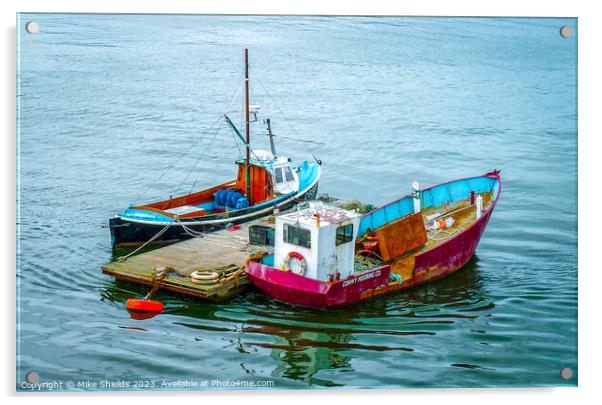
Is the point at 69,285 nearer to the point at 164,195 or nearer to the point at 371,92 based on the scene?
the point at 164,195

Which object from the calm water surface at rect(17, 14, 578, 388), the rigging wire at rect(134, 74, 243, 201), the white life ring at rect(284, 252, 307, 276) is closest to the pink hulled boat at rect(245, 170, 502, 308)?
the white life ring at rect(284, 252, 307, 276)

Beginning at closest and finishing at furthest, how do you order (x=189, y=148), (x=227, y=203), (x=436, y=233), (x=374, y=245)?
1. (x=374, y=245)
2. (x=436, y=233)
3. (x=227, y=203)
4. (x=189, y=148)

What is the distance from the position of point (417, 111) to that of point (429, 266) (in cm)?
373

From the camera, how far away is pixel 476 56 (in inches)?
680

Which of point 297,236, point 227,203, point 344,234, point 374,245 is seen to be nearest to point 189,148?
point 227,203

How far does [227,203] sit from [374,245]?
406cm

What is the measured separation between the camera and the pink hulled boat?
1667 centimetres

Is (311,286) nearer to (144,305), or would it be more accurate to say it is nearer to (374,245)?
(374,245)

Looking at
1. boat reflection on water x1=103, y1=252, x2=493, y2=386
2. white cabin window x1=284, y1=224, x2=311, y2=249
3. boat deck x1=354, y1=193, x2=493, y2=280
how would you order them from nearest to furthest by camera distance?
1. boat reflection on water x1=103, y1=252, x2=493, y2=386
2. white cabin window x1=284, y1=224, x2=311, y2=249
3. boat deck x1=354, y1=193, x2=493, y2=280

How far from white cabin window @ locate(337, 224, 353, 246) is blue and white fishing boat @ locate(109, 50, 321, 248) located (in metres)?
4.09

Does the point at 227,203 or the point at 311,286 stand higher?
the point at 227,203

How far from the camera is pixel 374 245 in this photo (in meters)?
19.1

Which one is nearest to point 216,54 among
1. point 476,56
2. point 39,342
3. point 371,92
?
point 371,92

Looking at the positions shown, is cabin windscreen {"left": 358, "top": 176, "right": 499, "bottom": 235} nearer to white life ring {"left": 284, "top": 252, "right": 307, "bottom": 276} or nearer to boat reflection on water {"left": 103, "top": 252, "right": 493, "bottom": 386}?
boat reflection on water {"left": 103, "top": 252, "right": 493, "bottom": 386}
